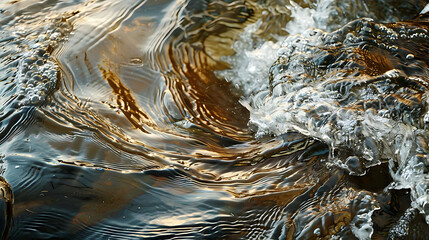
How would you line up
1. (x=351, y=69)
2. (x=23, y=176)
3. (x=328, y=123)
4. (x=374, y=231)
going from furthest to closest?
1. (x=351, y=69)
2. (x=328, y=123)
3. (x=23, y=176)
4. (x=374, y=231)

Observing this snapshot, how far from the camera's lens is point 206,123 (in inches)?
90.7

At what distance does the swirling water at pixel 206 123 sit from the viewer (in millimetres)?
1728

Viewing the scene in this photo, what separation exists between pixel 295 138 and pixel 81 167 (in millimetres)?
1034

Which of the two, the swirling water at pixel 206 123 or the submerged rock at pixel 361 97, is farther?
the submerged rock at pixel 361 97

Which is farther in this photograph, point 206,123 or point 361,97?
point 206,123

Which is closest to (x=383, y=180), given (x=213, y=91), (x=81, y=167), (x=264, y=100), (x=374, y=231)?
(x=374, y=231)

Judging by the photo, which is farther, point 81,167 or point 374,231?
point 81,167

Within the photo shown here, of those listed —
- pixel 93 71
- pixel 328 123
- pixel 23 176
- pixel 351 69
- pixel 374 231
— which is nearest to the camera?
pixel 374 231

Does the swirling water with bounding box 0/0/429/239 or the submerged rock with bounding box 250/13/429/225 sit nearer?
the swirling water with bounding box 0/0/429/239

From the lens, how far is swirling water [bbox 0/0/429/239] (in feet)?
5.67

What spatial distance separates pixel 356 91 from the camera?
2193mm

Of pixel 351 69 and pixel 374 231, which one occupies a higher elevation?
pixel 351 69

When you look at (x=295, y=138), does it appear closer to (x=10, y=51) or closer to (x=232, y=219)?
(x=232, y=219)

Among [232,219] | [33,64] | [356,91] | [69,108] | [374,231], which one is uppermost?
[33,64]
